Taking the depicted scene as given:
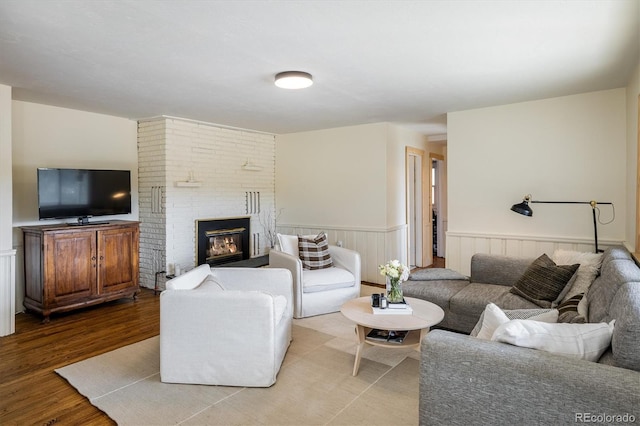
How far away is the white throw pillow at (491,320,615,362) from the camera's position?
1.53m

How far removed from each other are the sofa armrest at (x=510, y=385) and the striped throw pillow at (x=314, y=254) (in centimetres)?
282

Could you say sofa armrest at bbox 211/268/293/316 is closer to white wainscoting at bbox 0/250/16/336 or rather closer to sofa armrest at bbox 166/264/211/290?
sofa armrest at bbox 166/264/211/290

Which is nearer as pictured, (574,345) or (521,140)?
(574,345)

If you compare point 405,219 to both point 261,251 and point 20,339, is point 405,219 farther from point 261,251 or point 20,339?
point 20,339

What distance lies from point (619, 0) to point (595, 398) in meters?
2.04

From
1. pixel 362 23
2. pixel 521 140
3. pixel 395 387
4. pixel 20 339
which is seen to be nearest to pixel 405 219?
pixel 521 140

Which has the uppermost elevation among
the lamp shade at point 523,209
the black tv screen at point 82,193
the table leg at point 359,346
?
the black tv screen at point 82,193

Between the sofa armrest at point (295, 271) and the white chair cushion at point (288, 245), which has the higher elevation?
the white chair cushion at point (288, 245)

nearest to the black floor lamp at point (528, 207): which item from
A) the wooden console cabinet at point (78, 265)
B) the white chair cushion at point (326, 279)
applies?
the white chair cushion at point (326, 279)

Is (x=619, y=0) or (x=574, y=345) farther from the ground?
(x=619, y=0)

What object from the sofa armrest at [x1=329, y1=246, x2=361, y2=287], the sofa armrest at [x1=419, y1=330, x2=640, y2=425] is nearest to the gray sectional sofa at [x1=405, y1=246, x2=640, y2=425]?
the sofa armrest at [x1=419, y1=330, x2=640, y2=425]

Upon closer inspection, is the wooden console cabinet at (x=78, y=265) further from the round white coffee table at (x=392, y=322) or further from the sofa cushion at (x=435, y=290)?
the sofa cushion at (x=435, y=290)

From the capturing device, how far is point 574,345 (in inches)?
60.9

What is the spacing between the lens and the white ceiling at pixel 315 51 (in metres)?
2.11
